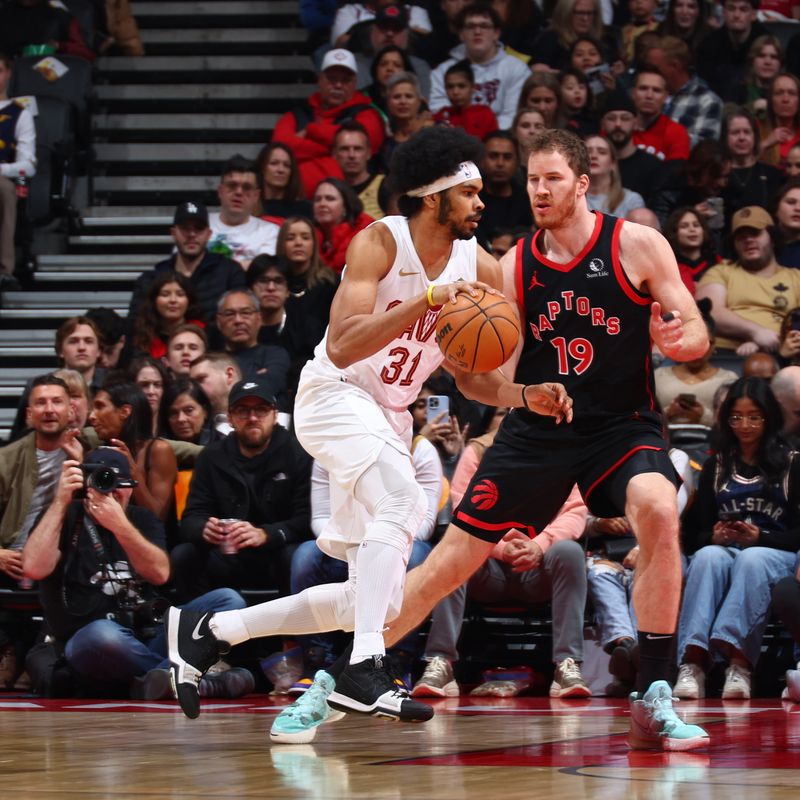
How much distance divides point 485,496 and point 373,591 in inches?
19.3

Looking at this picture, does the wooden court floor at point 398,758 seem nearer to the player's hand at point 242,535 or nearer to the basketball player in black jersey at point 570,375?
the basketball player in black jersey at point 570,375

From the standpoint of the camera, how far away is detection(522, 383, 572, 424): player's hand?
4410 mm

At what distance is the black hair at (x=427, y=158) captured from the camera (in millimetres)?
4773

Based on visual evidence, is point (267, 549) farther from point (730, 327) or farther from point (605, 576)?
point (730, 327)

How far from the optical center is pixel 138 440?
7.49 metres

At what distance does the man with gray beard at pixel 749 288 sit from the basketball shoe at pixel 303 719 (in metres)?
4.98

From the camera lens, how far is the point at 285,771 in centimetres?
381

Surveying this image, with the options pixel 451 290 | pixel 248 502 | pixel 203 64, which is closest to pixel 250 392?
pixel 248 502

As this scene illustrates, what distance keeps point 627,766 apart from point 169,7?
34.5 ft

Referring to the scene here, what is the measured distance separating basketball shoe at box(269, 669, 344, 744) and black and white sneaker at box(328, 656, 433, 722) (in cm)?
9

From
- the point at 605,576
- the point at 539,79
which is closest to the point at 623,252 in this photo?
the point at 605,576

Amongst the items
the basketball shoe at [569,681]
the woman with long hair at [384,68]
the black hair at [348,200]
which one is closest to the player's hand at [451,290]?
the basketball shoe at [569,681]

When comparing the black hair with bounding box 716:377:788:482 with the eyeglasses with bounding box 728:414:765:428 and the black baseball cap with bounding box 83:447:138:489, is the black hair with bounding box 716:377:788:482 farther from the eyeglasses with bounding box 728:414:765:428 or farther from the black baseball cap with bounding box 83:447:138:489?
the black baseball cap with bounding box 83:447:138:489

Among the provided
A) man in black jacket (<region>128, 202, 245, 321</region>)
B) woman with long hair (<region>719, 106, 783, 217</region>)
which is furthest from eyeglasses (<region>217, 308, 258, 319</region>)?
woman with long hair (<region>719, 106, 783, 217</region>)
